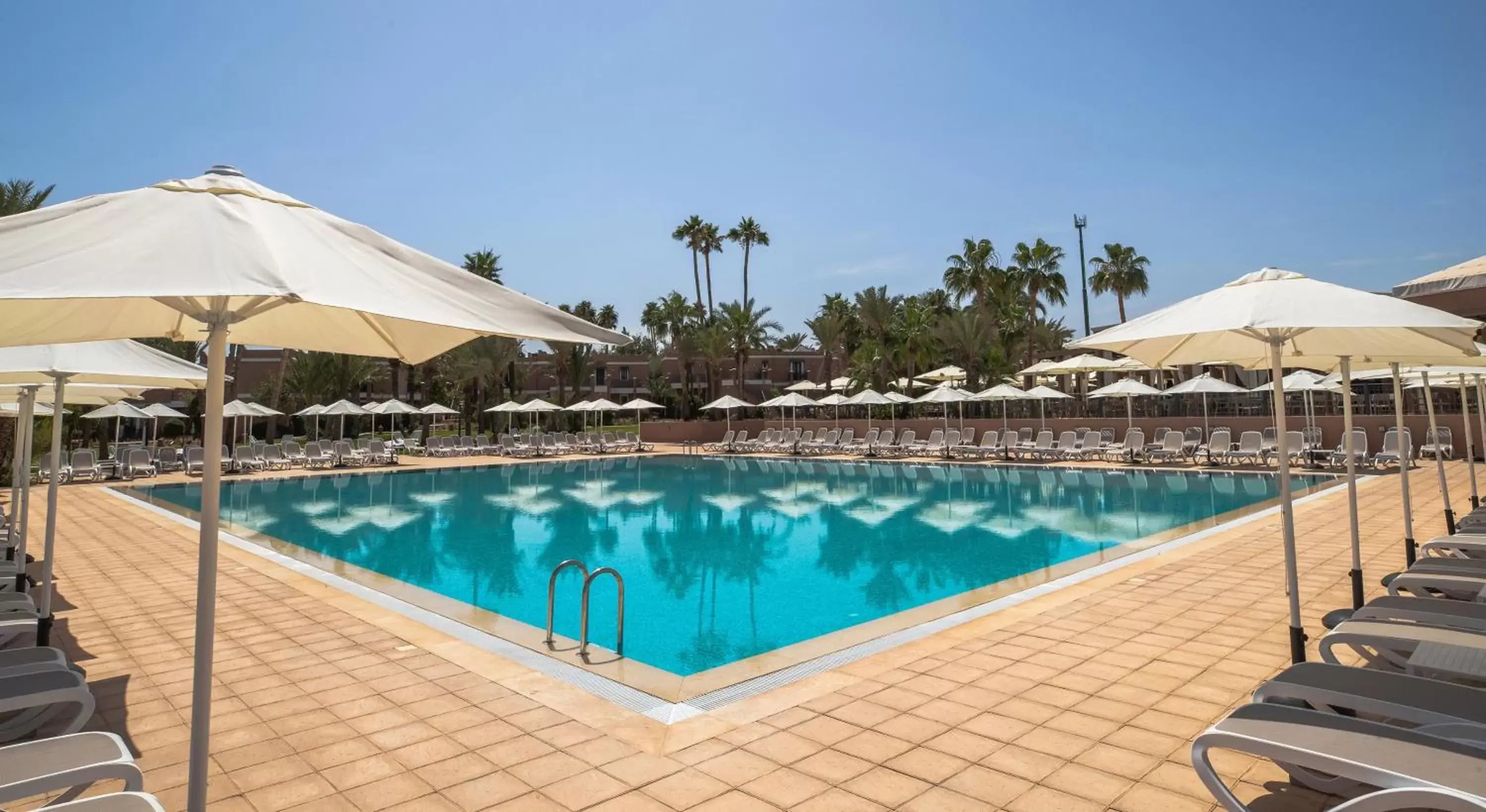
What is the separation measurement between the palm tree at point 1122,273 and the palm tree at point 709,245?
23.5 metres

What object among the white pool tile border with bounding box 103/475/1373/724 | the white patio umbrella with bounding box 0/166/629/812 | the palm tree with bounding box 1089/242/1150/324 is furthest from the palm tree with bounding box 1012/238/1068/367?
the white patio umbrella with bounding box 0/166/629/812

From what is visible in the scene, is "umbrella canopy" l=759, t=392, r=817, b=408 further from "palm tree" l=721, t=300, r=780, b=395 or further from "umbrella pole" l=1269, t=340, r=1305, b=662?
"umbrella pole" l=1269, t=340, r=1305, b=662

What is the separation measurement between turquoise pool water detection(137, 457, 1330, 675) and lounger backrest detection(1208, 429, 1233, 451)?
1596 millimetres

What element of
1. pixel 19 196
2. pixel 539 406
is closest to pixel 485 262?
pixel 539 406

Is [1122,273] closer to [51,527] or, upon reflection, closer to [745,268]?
[745,268]

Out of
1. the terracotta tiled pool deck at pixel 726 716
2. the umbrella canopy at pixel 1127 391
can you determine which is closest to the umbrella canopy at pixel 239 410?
the terracotta tiled pool deck at pixel 726 716

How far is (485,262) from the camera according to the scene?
127 feet

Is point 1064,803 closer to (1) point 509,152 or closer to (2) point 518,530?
(2) point 518,530

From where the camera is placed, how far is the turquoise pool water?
24.9ft

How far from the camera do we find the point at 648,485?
19.5 m

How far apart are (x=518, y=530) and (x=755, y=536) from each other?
4.25 meters

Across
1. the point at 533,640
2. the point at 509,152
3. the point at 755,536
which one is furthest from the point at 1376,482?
the point at 509,152

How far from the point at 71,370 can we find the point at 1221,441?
2180 centimetres

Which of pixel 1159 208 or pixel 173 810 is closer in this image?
pixel 173 810
